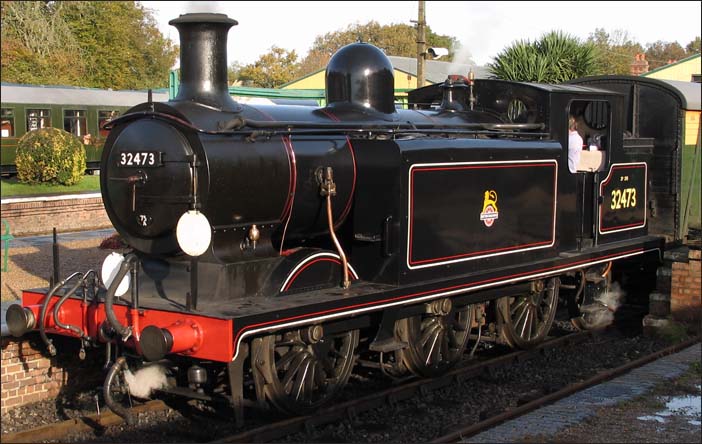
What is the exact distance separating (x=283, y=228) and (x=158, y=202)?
101cm

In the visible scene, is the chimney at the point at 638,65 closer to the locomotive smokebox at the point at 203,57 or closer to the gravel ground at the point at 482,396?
the gravel ground at the point at 482,396

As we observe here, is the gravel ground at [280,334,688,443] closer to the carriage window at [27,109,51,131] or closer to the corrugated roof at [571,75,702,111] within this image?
the corrugated roof at [571,75,702,111]

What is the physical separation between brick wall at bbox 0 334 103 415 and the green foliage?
2444 millimetres

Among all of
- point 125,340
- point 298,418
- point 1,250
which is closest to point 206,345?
point 125,340

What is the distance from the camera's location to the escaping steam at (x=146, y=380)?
6.20 metres

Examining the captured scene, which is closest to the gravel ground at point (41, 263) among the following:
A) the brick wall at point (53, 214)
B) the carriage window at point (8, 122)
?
the brick wall at point (53, 214)

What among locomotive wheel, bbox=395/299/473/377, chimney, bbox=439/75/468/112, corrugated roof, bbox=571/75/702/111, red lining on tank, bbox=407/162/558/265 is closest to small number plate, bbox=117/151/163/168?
red lining on tank, bbox=407/162/558/265

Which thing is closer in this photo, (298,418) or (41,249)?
(298,418)

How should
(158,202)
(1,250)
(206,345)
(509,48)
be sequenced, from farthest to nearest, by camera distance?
(509,48)
(1,250)
(158,202)
(206,345)

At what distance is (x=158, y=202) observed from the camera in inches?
239

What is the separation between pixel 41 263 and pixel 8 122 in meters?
10.3

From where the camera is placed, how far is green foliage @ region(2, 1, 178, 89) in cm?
743

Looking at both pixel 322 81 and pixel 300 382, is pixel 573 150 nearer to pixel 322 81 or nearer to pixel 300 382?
pixel 300 382

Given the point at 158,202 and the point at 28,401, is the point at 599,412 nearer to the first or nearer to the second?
the point at 158,202
